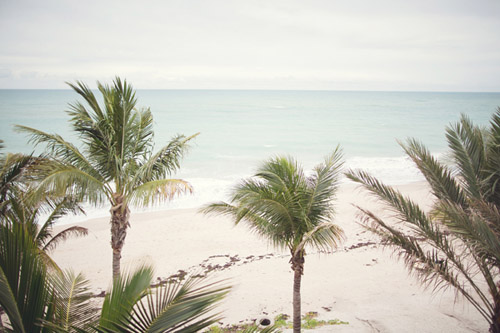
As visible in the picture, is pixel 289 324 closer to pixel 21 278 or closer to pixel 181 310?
pixel 181 310

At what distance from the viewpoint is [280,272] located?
11219 millimetres

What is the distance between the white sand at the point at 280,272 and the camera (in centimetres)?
792

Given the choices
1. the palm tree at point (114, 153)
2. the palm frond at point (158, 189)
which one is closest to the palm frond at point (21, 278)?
the palm frond at point (158, 189)

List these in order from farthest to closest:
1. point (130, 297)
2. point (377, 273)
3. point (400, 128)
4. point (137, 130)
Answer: point (400, 128) < point (377, 273) < point (137, 130) < point (130, 297)

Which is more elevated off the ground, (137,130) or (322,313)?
(137,130)

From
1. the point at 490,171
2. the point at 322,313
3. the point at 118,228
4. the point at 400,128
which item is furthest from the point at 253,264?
the point at 400,128

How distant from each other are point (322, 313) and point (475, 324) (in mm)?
3381

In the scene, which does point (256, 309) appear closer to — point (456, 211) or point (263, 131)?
point (456, 211)

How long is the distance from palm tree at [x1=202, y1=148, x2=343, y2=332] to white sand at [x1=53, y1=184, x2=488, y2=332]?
1774 millimetres

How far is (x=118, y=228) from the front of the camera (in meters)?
7.61

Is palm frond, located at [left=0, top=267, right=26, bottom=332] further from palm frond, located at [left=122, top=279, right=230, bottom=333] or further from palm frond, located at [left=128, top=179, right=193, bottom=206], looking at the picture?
palm frond, located at [left=128, top=179, right=193, bottom=206]

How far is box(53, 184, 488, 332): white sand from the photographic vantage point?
7918mm

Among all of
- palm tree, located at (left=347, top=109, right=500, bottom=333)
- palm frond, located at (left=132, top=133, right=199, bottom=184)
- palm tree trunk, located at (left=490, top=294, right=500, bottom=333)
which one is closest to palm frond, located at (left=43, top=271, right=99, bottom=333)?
palm tree, located at (left=347, top=109, right=500, bottom=333)

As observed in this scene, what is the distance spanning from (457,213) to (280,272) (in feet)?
24.1
